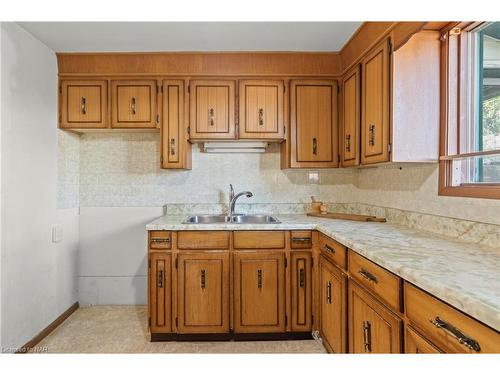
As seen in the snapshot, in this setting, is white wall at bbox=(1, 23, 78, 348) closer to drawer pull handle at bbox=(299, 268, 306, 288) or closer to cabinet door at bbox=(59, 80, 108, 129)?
cabinet door at bbox=(59, 80, 108, 129)

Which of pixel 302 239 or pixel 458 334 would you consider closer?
pixel 458 334

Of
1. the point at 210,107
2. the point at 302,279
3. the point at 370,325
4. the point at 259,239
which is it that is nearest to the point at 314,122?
the point at 210,107

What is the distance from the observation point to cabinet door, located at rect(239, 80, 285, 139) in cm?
265

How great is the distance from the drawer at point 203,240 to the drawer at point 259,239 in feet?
0.30

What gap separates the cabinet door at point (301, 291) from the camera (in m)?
2.29

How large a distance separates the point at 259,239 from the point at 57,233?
1.72 meters

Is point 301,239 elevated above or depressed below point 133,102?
below

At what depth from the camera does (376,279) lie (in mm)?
1363

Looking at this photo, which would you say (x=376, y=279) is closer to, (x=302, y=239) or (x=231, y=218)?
(x=302, y=239)

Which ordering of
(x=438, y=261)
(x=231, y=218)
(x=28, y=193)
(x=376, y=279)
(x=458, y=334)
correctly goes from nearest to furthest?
1. (x=458, y=334)
2. (x=438, y=261)
3. (x=376, y=279)
4. (x=28, y=193)
5. (x=231, y=218)

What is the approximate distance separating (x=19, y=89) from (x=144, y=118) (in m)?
0.88

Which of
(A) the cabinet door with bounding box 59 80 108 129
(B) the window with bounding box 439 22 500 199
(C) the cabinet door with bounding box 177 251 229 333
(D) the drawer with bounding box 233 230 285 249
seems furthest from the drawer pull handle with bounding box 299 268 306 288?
(A) the cabinet door with bounding box 59 80 108 129

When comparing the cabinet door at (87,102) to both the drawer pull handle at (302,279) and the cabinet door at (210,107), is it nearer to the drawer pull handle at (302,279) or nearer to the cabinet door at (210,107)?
the cabinet door at (210,107)

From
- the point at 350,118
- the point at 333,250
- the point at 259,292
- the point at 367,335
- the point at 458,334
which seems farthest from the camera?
the point at 350,118
